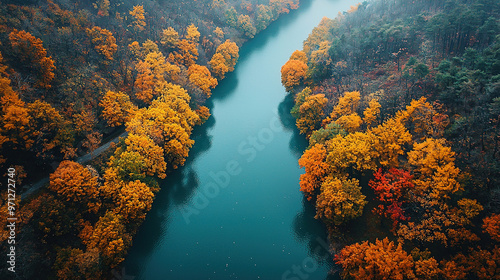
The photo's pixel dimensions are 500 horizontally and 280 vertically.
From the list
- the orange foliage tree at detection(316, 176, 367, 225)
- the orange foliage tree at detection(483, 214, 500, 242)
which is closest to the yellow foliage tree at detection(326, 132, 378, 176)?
the orange foliage tree at detection(316, 176, 367, 225)

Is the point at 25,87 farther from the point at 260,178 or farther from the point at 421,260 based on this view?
the point at 421,260

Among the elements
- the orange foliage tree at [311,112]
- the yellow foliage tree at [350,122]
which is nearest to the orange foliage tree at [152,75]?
the orange foliage tree at [311,112]

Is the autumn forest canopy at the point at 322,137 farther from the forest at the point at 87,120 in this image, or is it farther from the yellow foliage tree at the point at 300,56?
the yellow foliage tree at the point at 300,56

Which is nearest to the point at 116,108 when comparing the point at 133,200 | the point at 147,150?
the point at 147,150

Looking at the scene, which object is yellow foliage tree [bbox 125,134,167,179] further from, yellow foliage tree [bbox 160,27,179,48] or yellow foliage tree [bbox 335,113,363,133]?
yellow foliage tree [bbox 160,27,179,48]

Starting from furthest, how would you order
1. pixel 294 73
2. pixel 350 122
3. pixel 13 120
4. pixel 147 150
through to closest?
1. pixel 294 73
2. pixel 350 122
3. pixel 147 150
4. pixel 13 120

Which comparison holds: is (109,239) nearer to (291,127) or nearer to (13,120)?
(13,120)
